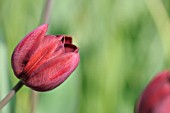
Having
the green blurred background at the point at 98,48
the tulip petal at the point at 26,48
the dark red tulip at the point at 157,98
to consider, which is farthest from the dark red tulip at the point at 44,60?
the green blurred background at the point at 98,48

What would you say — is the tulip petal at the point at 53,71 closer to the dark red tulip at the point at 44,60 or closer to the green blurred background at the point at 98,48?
the dark red tulip at the point at 44,60

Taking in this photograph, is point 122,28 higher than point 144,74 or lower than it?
higher

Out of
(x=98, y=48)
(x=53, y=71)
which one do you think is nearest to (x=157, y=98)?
(x=53, y=71)

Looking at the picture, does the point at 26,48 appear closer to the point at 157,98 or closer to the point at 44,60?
the point at 44,60

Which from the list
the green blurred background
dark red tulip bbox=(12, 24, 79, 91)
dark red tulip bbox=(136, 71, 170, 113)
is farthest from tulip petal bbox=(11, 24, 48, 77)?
the green blurred background

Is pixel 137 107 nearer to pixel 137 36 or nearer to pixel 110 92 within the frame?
pixel 110 92

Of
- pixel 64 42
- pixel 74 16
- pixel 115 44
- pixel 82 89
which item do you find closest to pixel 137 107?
pixel 64 42

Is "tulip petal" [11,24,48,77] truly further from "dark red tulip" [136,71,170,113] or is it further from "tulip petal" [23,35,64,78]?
"dark red tulip" [136,71,170,113]
